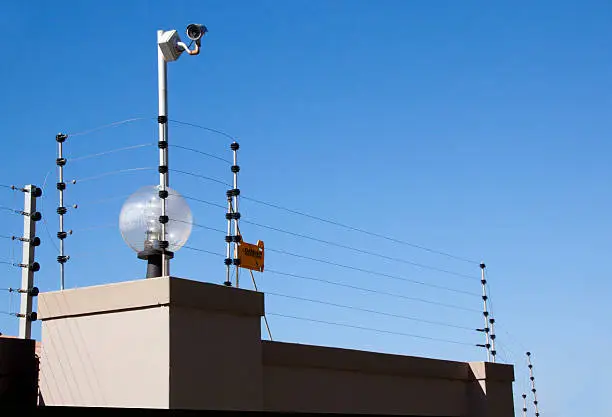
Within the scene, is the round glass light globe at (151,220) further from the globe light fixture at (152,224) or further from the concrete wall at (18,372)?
the concrete wall at (18,372)

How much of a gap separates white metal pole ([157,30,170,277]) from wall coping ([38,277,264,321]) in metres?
0.48

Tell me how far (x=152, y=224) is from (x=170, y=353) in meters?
1.22

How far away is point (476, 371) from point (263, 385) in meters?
4.05

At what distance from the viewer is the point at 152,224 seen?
706 cm

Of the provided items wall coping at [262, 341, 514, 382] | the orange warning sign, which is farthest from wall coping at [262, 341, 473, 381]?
the orange warning sign

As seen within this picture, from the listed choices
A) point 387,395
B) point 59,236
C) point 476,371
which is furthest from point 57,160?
point 476,371

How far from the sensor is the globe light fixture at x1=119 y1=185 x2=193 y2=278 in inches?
276

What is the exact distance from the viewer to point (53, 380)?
6852 mm

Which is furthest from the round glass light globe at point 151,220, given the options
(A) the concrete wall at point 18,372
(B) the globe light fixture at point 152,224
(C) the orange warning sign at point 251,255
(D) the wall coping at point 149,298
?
(A) the concrete wall at point 18,372

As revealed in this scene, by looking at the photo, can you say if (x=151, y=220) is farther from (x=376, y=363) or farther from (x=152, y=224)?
(x=376, y=363)

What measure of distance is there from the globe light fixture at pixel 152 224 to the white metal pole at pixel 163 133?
0.19ft

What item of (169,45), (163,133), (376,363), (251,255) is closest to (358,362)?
(376,363)

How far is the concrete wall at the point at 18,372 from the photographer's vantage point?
647cm

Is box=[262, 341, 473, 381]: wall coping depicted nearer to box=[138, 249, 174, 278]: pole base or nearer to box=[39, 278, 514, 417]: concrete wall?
box=[39, 278, 514, 417]: concrete wall
